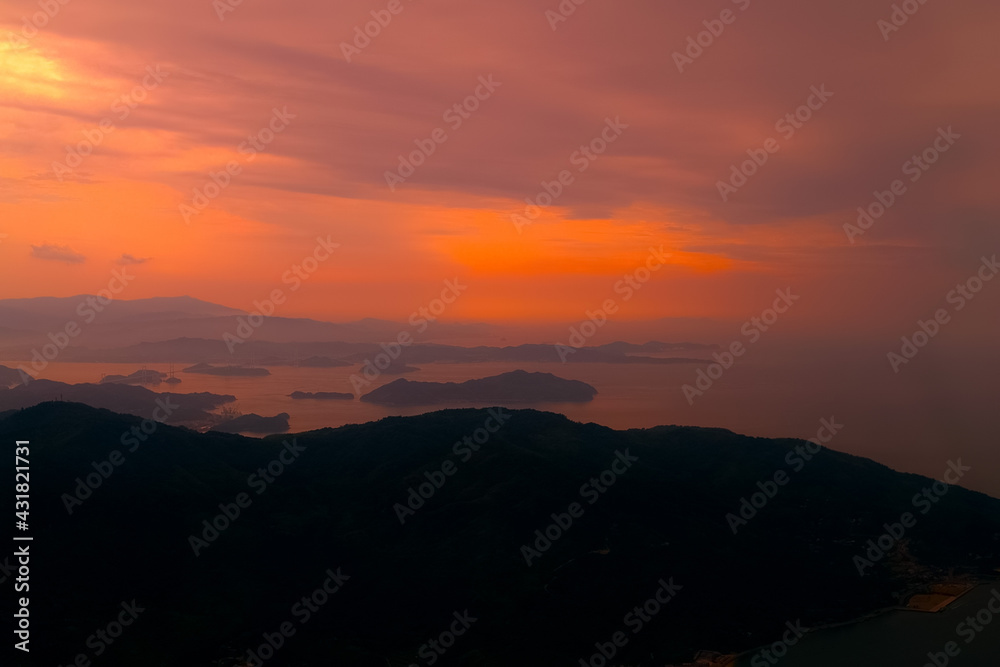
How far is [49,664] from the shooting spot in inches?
1836

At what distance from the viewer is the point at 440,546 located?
64.3m

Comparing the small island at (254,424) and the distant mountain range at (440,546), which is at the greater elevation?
the distant mountain range at (440,546)

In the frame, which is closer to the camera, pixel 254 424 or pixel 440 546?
pixel 440 546

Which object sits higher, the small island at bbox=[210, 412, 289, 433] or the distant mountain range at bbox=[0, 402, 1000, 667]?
the distant mountain range at bbox=[0, 402, 1000, 667]

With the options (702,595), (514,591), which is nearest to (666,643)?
(702,595)

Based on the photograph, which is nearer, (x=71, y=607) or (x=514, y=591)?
(x=71, y=607)

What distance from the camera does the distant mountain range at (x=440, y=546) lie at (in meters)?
52.8

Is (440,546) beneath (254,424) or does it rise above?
above

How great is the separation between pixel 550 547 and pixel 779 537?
23.1 m

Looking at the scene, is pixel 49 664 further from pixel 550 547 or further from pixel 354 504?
pixel 550 547

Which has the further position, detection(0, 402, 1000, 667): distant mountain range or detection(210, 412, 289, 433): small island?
detection(210, 412, 289, 433): small island

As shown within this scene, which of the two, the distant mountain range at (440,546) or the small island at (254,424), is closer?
the distant mountain range at (440,546)

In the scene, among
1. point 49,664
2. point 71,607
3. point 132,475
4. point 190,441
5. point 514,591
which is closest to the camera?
point 49,664

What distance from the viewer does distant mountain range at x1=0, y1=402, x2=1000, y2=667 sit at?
173 feet
